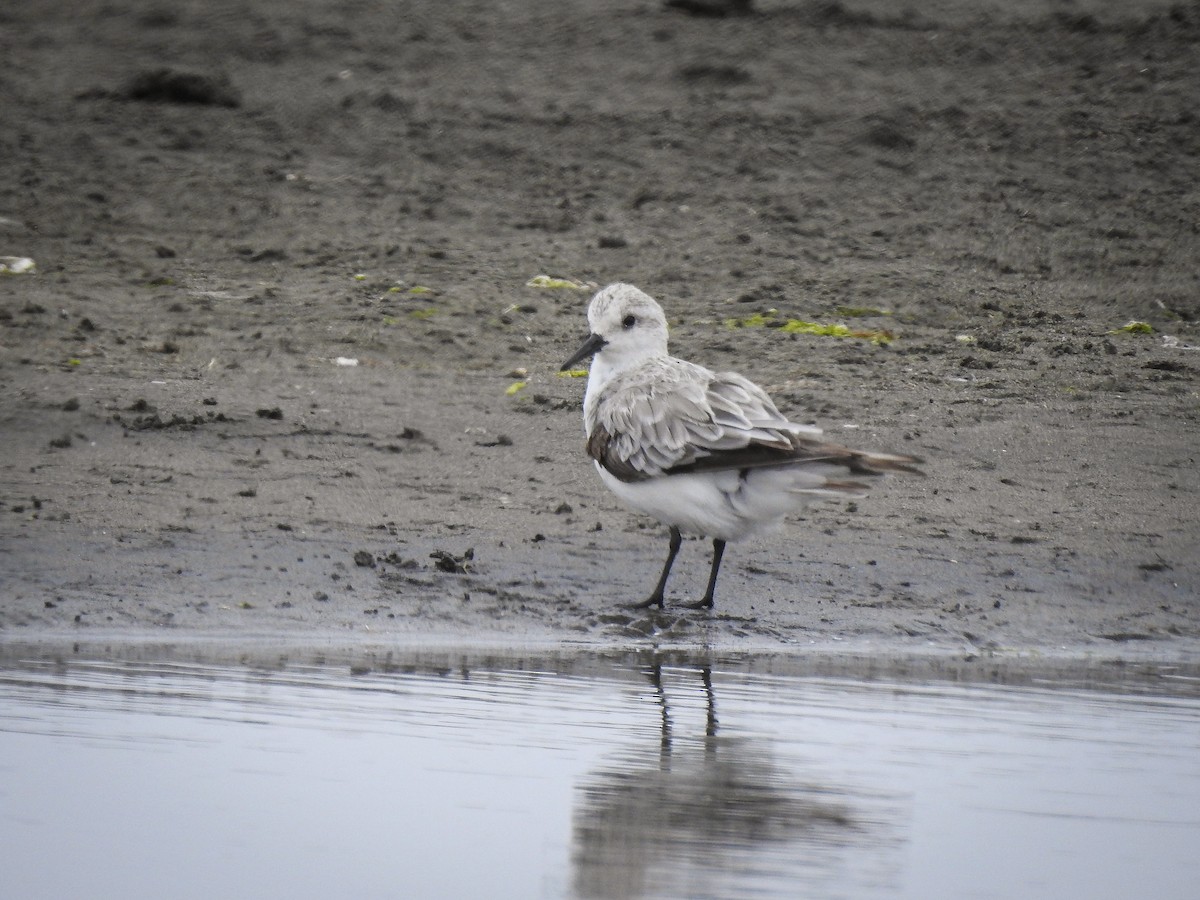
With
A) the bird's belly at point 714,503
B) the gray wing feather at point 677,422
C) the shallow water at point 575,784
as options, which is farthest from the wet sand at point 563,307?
the shallow water at point 575,784

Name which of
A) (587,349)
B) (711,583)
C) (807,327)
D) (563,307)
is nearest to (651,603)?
(711,583)

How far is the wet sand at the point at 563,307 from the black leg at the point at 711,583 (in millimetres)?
127

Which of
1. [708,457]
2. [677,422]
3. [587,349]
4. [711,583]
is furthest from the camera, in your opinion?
[587,349]

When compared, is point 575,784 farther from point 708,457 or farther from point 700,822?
point 708,457

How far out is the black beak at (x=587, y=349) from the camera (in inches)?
293

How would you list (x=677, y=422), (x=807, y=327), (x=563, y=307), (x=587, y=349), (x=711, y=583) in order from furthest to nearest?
(x=563, y=307) < (x=807, y=327) < (x=587, y=349) < (x=711, y=583) < (x=677, y=422)

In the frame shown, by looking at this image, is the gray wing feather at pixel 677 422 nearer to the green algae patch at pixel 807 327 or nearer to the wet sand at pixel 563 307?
the wet sand at pixel 563 307

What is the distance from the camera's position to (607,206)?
1262 cm

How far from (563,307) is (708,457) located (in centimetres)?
428

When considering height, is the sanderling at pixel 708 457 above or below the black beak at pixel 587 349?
below

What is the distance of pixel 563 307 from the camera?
1066 cm

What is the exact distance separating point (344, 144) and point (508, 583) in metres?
7.71

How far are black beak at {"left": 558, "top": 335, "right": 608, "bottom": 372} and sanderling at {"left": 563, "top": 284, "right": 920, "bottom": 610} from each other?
198 mm

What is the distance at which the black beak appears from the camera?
744cm
